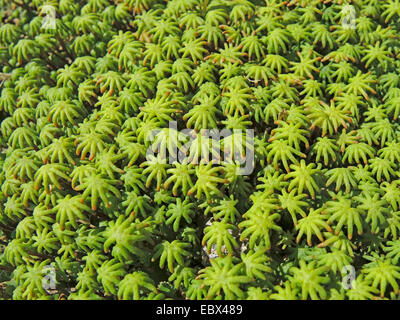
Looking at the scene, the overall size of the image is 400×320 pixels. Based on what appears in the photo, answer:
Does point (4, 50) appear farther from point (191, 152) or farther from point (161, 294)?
point (161, 294)

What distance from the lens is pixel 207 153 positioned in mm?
3281

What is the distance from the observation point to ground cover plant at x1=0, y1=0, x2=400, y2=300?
3064mm

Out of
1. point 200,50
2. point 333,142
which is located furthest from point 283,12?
point 333,142

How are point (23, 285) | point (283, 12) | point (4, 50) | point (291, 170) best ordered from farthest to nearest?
1. point (4, 50)
2. point (283, 12)
3. point (291, 170)
4. point (23, 285)

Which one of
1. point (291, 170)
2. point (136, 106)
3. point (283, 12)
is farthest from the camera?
point (283, 12)

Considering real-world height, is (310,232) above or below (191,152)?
below

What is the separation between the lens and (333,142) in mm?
3572

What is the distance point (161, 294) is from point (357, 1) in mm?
3696

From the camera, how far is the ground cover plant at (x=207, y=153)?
3064 mm

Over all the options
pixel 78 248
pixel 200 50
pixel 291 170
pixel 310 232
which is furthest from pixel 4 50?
pixel 310 232

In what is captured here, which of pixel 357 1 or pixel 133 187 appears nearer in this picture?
pixel 133 187

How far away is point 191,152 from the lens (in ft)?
10.9

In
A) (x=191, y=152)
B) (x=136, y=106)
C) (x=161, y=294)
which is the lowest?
(x=161, y=294)

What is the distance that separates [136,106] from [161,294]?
1761 mm
